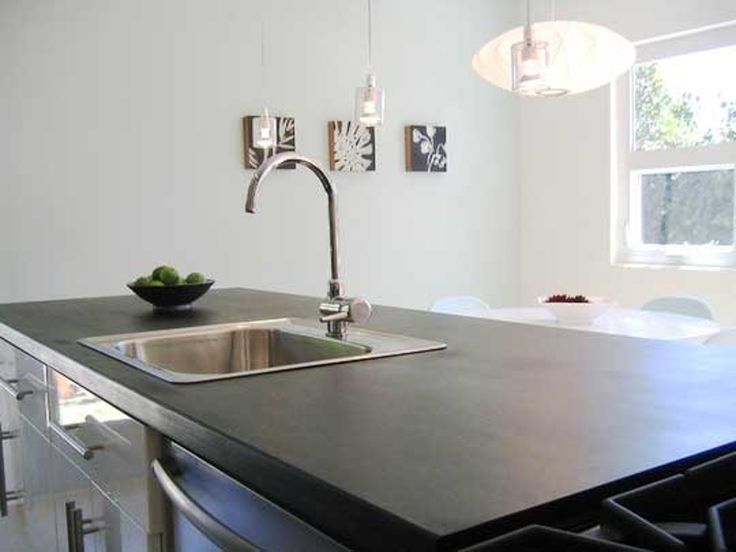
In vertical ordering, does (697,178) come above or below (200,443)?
above

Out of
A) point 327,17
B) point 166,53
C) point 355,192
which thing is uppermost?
point 327,17

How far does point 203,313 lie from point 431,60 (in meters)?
2.97

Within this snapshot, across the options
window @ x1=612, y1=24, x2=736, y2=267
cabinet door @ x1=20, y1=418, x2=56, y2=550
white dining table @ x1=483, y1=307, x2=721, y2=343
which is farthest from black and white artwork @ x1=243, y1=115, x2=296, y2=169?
cabinet door @ x1=20, y1=418, x2=56, y2=550

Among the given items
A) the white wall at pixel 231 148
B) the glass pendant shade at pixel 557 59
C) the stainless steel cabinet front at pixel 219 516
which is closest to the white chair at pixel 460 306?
the white wall at pixel 231 148

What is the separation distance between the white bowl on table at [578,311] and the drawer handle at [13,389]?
1879 mm

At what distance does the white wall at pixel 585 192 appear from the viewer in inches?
157

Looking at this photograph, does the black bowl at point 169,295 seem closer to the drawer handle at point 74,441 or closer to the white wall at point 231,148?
the drawer handle at point 74,441

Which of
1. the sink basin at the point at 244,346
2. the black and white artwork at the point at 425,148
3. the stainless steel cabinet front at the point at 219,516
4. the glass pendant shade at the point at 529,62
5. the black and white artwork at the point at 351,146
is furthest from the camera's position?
the black and white artwork at the point at 425,148

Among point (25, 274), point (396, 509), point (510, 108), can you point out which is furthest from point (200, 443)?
point (510, 108)

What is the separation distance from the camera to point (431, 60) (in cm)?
462

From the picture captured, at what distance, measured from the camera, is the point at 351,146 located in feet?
14.1

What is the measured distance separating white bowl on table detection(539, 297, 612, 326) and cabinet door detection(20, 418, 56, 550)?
1874 millimetres

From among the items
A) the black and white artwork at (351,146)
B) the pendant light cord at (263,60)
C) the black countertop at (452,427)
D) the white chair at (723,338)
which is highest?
the pendant light cord at (263,60)

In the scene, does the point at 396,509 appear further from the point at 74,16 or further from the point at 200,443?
the point at 74,16
